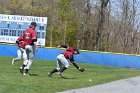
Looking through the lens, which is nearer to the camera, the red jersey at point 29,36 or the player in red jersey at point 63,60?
the red jersey at point 29,36

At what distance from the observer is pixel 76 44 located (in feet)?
223

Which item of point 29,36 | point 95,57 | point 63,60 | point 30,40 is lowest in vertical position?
point 95,57

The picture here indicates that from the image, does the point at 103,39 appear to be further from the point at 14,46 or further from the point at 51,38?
the point at 14,46

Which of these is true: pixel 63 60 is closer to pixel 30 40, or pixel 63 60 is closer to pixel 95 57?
pixel 30 40

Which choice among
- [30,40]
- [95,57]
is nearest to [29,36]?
[30,40]

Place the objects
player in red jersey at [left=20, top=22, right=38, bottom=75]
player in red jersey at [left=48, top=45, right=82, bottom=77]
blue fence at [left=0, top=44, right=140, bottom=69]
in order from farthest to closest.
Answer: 1. blue fence at [left=0, top=44, right=140, bottom=69]
2. player in red jersey at [left=48, top=45, right=82, bottom=77]
3. player in red jersey at [left=20, top=22, right=38, bottom=75]

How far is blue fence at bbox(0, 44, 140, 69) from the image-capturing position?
38.3 metres

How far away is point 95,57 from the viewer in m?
39.4

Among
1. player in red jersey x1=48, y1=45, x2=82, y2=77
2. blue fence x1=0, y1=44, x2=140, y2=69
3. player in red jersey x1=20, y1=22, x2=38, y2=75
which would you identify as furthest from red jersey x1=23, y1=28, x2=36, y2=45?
blue fence x1=0, y1=44, x2=140, y2=69

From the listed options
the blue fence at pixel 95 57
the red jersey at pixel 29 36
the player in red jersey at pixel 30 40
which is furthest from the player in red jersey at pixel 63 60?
the blue fence at pixel 95 57

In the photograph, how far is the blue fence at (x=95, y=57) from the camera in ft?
126

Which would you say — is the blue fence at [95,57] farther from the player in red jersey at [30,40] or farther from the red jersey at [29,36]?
the red jersey at [29,36]

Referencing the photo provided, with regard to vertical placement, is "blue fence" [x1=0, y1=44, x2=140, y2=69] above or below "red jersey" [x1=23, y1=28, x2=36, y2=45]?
below

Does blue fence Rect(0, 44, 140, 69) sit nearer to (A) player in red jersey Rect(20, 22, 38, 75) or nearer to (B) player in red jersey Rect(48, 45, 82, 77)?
(B) player in red jersey Rect(48, 45, 82, 77)
